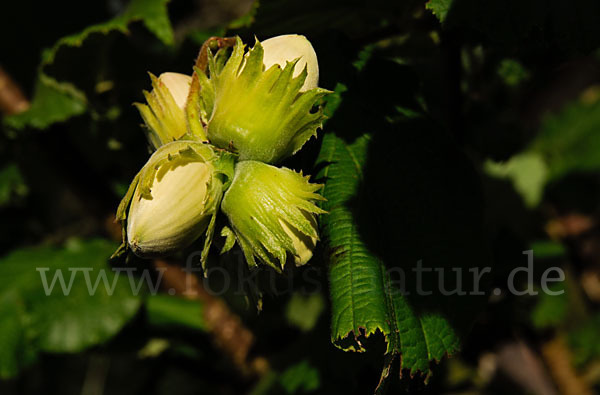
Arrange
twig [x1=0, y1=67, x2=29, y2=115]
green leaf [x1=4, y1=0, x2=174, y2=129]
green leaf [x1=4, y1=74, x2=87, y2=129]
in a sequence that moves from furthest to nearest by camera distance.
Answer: twig [x1=0, y1=67, x2=29, y2=115] → green leaf [x1=4, y1=74, x2=87, y2=129] → green leaf [x1=4, y1=0, x2=174, y2=129]

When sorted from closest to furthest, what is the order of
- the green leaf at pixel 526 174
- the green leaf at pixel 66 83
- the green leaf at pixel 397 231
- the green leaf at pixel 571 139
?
the green leaf at pixel 397 231, the green leaf at pixel 66 83, the green leaf at pixel 526 174, the green leaf at pixel 571 139


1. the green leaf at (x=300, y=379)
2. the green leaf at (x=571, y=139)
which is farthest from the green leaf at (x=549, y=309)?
the green leaf at (x=300, y=379)

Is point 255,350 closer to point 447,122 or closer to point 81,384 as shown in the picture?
point 447,122

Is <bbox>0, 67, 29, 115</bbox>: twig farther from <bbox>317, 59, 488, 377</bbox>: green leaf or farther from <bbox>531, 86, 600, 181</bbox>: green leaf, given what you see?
<bbox>531, 86, 600, 181</bbox>: green leaf

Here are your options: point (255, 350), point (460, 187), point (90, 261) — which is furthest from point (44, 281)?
point (460, 187)

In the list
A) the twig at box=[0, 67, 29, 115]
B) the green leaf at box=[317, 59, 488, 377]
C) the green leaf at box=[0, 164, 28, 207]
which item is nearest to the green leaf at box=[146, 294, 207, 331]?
the green leaf at box=[0, 164, 28, 207]

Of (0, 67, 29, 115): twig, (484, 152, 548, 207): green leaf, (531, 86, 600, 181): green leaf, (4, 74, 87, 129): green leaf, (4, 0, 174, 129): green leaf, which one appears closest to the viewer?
(4, 0, 174, 129): green leaf

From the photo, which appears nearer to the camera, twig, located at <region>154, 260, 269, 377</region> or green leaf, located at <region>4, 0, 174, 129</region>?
green leaf, located at <region>4, 0, 174, 129</region>

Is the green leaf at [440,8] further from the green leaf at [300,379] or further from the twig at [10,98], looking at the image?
the twig at [10,98]
